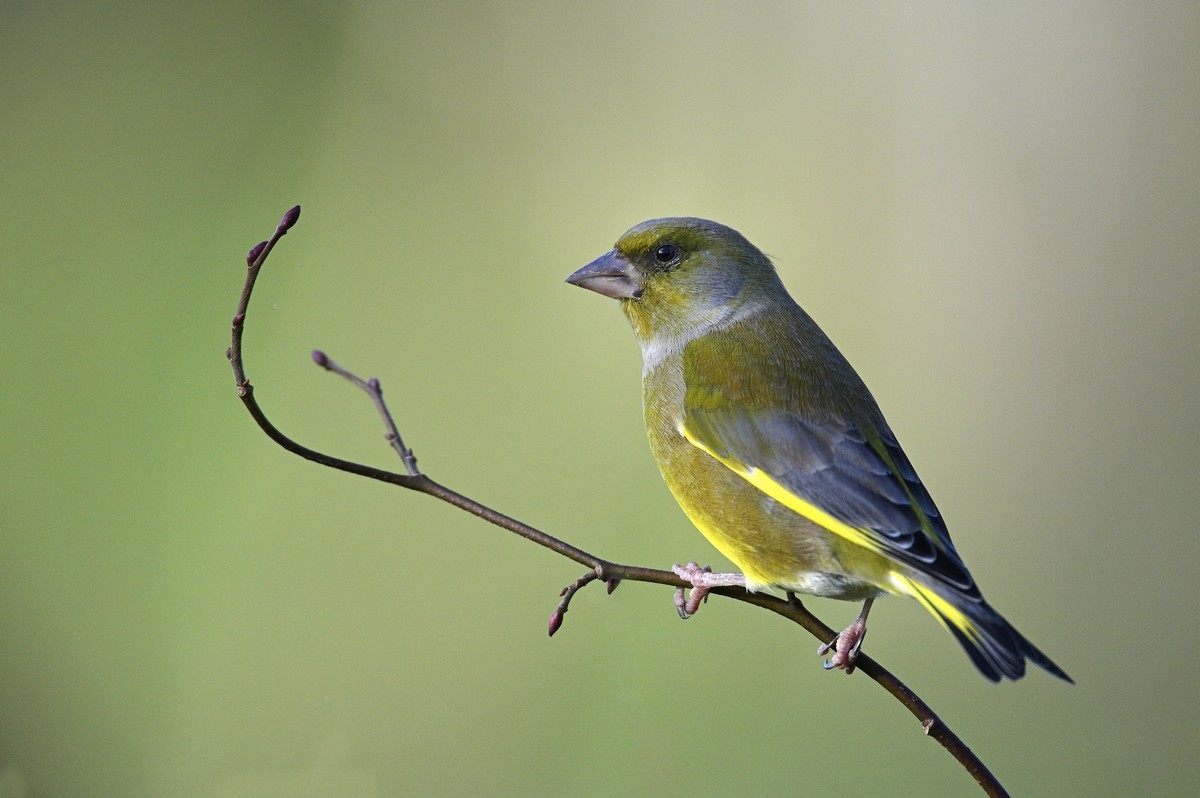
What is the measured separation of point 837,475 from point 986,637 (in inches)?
18.6

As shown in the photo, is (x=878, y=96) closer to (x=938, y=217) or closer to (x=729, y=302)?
(x=938, y=217)

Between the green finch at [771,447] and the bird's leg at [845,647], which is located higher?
the green finch at [771,447]

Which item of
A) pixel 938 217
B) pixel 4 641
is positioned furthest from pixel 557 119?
pixel 4 641

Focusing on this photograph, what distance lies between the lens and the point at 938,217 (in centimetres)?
465

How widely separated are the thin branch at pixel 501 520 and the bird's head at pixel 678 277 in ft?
2.78

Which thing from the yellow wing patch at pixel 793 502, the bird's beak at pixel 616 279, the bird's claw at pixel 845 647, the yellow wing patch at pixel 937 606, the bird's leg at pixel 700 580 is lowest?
the bird's claw at pixel 845 647

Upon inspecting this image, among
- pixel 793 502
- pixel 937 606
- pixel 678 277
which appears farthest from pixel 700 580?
pixel 678 277

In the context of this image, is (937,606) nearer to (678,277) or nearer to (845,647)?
(845,647)

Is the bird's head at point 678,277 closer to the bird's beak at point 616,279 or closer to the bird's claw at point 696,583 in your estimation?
the bird's beak at point 616,279

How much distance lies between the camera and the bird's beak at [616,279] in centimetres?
253

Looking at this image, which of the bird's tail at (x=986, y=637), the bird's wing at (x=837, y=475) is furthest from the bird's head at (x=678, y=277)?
the bird's tail at (x=986, y=637)

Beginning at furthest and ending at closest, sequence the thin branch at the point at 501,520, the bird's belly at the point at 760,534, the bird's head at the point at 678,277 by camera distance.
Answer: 1. the bird's head at the point at 678,277
2. the bird's belly at the point at 760,534
3. the thin branch at the point at 501,520

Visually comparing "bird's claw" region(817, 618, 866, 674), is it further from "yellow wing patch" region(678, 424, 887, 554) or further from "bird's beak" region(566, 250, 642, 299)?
"bird's beak" region(566, 250, 642, 299)

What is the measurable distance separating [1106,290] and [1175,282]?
0.30m
